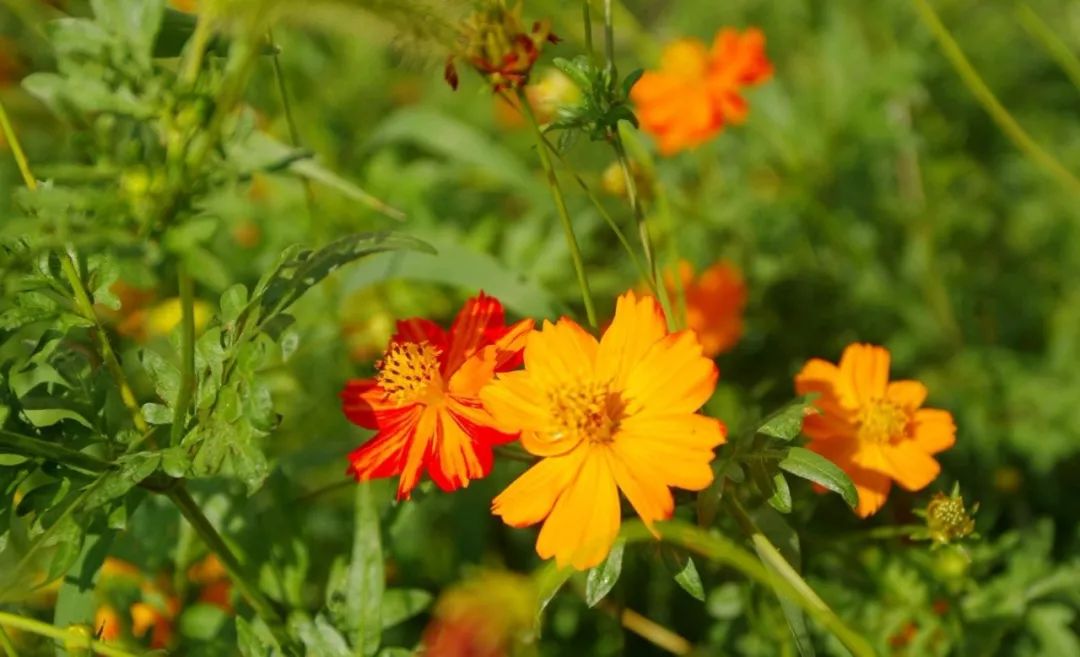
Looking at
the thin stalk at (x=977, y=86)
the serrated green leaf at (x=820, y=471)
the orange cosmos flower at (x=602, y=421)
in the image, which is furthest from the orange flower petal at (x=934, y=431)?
the thin stalk at (x=977, y=86)

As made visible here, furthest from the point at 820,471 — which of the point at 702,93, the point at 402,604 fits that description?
the point at 702,93

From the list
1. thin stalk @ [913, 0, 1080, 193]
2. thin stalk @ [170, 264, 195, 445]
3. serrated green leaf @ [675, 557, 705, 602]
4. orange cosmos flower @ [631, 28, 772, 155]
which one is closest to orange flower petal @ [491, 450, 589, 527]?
serrated green leaf @ [675, 557, 705, 602]

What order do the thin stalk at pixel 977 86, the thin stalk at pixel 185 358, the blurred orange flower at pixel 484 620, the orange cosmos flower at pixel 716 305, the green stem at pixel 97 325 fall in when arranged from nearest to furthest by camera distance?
1. the blurred orange flower at pixel 484 620
2. the thin stalk at pixel 185 358
3. the green stem at pixel 97 325
4. the thin stalk at pixel 977 86
5. the orange cosmos flower at pixel 716 305

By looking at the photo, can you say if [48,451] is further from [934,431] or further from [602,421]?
[934,431]

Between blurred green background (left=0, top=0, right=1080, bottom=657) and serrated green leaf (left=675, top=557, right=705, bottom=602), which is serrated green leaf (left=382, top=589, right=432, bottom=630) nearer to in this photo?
blurred green background (left=0, top=0, right=1080, bottom=657)

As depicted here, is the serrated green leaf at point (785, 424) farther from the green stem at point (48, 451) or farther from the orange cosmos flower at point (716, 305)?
the orange cosmos flower at point (716, 305)

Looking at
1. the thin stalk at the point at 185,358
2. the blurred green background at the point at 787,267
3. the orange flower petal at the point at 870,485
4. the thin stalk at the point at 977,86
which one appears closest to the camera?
the thin stalk at the point at 185,358

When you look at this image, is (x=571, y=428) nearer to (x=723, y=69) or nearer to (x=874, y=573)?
(x=874, y=573)
